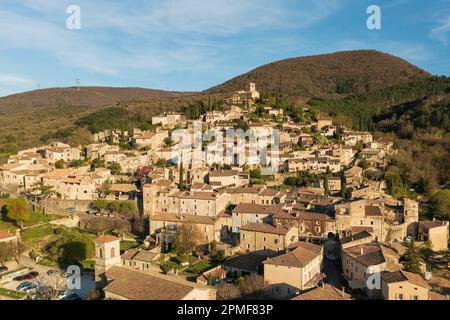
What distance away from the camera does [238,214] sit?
107 ft

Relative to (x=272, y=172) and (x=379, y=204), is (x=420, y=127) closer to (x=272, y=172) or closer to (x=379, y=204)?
(x=272, y=172)

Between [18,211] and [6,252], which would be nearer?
[6,252]

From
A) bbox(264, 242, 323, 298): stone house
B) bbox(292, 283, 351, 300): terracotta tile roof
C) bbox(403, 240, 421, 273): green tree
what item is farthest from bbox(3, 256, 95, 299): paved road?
bbox(403, 240, 421, 273): green tree

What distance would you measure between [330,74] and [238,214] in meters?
113

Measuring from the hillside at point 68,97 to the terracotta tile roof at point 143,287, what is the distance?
11881cm

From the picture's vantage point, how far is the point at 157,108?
284ft

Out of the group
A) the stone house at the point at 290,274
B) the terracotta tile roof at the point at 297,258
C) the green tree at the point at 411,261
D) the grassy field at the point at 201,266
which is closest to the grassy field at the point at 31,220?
the grassy field at the point at 201,266

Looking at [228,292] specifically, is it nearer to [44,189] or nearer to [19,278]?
[19,278]

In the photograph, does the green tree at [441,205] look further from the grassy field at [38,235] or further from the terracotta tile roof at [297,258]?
the grassy field at [38,235]

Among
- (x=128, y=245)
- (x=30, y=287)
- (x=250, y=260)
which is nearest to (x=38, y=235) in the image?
(x=128, y=245)

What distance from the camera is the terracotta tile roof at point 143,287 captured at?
730 inches

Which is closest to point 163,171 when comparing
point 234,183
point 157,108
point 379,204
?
point 234,183

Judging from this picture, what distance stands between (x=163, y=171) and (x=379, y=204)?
801 inches

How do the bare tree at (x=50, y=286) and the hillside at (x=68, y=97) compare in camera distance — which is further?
the hillside at (x=68, y=97)
